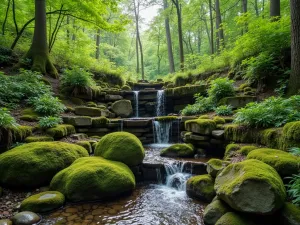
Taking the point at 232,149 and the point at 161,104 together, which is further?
the point at 161,104

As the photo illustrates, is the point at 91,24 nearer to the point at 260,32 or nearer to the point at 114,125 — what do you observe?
the point at 114,125

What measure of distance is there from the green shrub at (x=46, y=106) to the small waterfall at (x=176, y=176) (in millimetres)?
4127

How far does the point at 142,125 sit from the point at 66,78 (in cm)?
394

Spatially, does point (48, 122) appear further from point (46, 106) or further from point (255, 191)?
point (255, 191)

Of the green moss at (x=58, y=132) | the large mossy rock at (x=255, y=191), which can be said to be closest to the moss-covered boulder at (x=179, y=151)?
the large mossy rock at (x=255, y=191)

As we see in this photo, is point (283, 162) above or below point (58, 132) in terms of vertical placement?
below

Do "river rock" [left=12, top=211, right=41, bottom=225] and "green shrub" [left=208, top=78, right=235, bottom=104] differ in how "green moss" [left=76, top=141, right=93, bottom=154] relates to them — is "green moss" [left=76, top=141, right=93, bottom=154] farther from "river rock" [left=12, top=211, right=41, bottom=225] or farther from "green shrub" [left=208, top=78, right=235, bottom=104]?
"green shrub" [left=208, top=78, right=235, bottom=104]

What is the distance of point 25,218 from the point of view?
2924mm

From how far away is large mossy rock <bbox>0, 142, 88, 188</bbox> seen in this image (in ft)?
12.5

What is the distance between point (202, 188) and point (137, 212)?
129cm

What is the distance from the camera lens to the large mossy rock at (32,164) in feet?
12.5

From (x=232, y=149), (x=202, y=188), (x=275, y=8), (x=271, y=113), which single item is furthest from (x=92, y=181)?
(x=275, y=8)

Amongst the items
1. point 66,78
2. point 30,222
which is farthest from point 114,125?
point 30,222

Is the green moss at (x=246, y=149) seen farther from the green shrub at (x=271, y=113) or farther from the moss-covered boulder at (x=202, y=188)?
the moss-covered boulder at (x=202, y=188)
